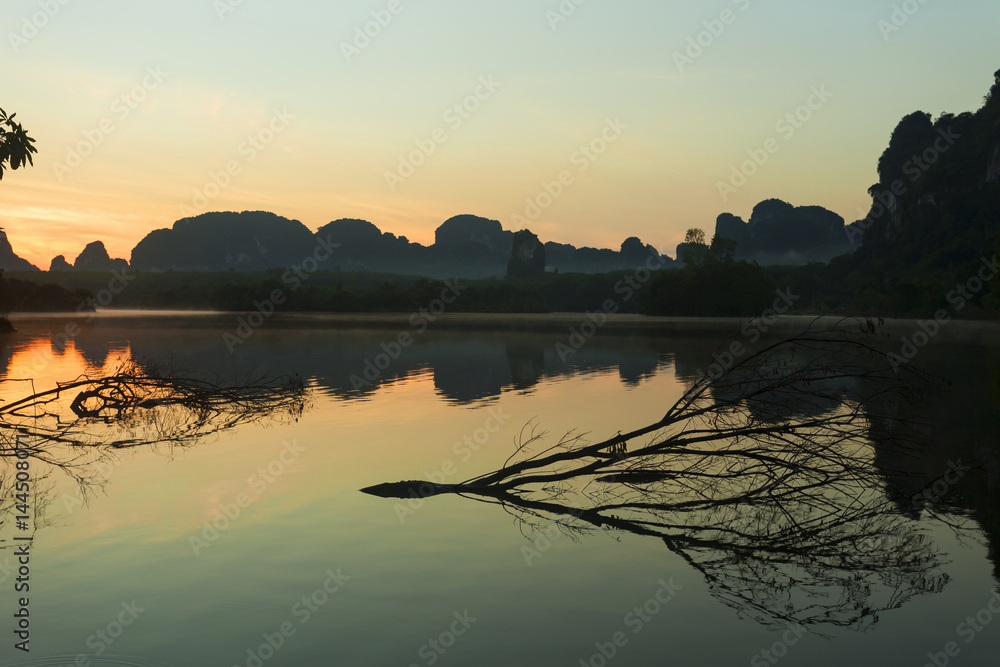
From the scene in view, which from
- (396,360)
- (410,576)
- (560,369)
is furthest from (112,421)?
(560,369)

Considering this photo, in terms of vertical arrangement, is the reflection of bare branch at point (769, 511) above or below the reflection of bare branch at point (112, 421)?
below

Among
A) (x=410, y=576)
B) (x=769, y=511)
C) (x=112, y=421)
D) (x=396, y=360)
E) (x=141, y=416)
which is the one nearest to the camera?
(x=410, y=576)

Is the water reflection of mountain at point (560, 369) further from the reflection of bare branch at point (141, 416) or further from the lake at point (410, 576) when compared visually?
the reflection of bare branch at point (141, 416)

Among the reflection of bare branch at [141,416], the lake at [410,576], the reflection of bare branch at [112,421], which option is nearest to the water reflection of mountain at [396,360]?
the reflection of bare branch at [141,416]

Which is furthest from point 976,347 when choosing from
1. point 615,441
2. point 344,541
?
point 344,541

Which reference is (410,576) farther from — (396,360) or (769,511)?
(396,360)

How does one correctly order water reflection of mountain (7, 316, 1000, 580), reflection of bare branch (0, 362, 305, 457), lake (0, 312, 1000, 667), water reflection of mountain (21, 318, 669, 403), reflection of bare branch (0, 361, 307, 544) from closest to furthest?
lake (0, 312, 1000, 667), reflection of bare branch (0, 361, 307, 544), water reflection of mountain (7, 316, 1000, 580), reflection of bare branch (0, 362, 305, 457), water reflection of mountain (21, 318, 669, 403)

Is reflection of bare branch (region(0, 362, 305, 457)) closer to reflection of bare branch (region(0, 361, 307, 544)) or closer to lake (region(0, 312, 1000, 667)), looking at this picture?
reflection of bare branch (region(0, 361, 307, 544))

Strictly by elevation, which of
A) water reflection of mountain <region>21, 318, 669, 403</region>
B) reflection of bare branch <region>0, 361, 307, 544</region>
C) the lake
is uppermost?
water reflection of mountain <region>21, 318, 669, 403</region>

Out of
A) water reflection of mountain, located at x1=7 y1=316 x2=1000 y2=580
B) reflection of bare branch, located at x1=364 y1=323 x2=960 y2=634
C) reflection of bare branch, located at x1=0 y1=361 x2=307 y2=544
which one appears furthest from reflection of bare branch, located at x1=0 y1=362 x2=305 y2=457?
reflection of bare branch, located at x1=364 y1=323 x2=960 y2=634

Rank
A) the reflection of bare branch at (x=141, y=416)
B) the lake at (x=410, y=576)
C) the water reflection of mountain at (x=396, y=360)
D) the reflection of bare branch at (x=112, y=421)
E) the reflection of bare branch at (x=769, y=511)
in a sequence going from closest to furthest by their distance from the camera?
the lake at (x=410, y=576) < the reflection of bare branch at (x=769, y=511) < the reflection of bare branch at (x=112, y=421) < the reflection of bare branch at (x=141, y=416) < the water reflection of mountain at (x=396, y=360)

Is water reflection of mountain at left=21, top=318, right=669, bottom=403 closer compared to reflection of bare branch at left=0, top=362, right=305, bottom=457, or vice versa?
reflection of bare branch at left=0, top=362, right=305, bottom=457

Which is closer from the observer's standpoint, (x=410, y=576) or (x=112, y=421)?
(x=410, y=576)

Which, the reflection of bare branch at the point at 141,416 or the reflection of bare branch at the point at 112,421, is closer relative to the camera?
the reflection of bare branch at the point at 112,421
